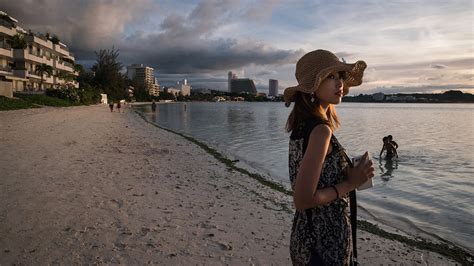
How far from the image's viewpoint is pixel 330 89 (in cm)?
216

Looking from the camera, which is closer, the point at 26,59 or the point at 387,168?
the point at 387,168

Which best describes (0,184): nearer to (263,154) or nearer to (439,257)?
(439,257)

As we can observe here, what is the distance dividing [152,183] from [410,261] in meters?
6.05

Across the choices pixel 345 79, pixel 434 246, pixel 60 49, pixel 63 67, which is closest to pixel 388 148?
pixel 434 246

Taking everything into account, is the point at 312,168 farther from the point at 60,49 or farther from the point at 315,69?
the point at 60,49

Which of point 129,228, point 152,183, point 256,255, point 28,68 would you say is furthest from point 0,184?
point 28,68

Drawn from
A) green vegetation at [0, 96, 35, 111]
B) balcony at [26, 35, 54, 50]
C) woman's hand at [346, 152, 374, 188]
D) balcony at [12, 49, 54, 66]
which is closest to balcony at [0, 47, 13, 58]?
balcony at [12, 49, 54, 66]

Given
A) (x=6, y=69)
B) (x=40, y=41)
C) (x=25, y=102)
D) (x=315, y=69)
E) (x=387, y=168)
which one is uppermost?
(x=40, y=41)

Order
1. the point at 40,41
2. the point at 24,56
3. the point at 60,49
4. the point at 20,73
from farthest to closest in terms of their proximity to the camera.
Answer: the point at 60,49
the point at 40,41
the point at 24,56
the point at 20,73

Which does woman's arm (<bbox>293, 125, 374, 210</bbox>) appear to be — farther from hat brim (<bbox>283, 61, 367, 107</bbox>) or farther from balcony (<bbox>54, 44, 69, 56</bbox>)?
balcony (<bbox>54, 44, 69, 56</bbox>)

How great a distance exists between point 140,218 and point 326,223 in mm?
4687

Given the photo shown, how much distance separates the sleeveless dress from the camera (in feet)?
6.86

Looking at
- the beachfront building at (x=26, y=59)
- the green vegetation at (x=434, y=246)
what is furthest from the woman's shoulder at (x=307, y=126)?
the beachfront building at (x=26, y=59)

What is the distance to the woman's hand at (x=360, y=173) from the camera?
204 centimetres
